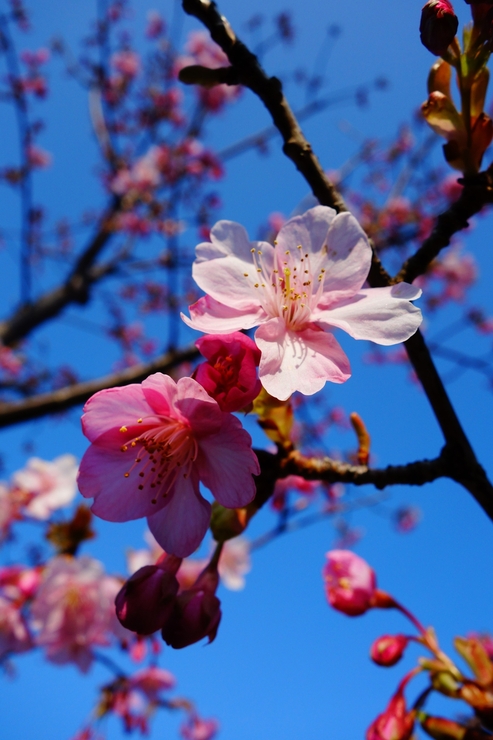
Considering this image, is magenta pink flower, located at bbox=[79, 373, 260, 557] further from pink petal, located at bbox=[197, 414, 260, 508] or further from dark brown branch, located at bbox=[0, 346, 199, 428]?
dark brown branch, located at bbox=[0, 346, 199, 428]

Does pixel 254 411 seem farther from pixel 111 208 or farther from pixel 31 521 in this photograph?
pixel 111 208

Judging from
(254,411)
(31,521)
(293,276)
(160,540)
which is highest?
(293,276)

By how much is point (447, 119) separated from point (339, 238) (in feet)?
1.10

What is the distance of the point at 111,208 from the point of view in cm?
662

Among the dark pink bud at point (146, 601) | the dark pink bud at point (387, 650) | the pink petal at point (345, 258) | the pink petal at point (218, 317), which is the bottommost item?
the dark pink bud at point (387, 650)

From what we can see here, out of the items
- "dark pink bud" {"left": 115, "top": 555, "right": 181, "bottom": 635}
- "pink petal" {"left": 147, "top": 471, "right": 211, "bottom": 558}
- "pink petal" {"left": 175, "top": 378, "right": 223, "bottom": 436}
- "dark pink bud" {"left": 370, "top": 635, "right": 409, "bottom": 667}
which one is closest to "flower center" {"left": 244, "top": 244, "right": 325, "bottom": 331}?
"pink petal" {"left": 175, "top": 378, "right": 223, "bottom": 436}

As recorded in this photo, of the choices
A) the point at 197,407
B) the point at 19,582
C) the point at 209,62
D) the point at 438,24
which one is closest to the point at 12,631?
the point at 19,582

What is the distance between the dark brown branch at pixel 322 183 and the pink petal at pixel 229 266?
192mm

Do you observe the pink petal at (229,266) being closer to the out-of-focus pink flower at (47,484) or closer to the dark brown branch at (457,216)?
the dark brown branch at (457,216)

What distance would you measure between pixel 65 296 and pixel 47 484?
11.3 ft

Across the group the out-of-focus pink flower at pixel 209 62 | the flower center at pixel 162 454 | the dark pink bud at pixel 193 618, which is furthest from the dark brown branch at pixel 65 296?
the dark pink bud at pixel 193 618

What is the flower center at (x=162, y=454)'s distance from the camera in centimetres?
93

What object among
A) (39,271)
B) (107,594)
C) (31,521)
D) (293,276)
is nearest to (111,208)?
(39,271)

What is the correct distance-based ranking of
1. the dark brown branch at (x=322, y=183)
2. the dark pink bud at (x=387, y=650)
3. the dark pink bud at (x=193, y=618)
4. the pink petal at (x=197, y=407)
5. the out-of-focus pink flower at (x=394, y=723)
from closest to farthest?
the pink petal at (x=197, y=407)
the dark pink bud at (x=193, y=618)
the dark brown branch at (x=322, y=183)
the out-of-focus pink flower at (x=394, y=723)
the dark pink bud at (x=387, y=650)
